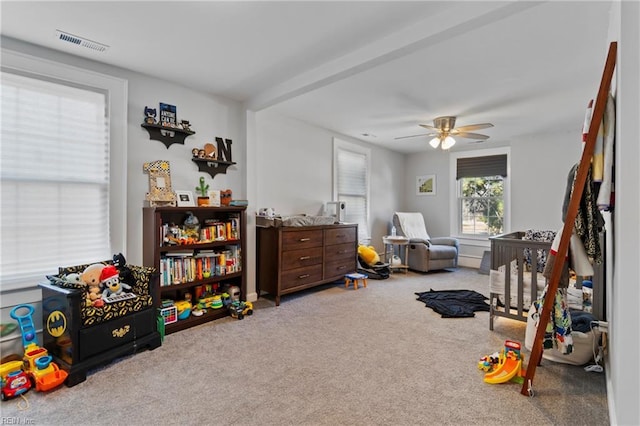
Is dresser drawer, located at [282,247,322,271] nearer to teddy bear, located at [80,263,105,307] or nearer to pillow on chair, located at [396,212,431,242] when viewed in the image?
teddy bear, located at [80,263,105,307]

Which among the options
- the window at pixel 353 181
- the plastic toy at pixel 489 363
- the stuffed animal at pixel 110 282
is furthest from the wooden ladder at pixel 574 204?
the window at pixel 353 181

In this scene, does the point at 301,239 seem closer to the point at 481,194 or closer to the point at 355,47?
the point at 355,47

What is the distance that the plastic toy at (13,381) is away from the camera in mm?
1865

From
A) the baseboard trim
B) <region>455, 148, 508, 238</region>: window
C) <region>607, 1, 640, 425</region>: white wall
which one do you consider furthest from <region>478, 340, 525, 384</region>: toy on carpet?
<region>455, 148, 508, 238</region>: window

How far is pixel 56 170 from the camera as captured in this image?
2480mm

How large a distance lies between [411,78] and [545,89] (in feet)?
4.82

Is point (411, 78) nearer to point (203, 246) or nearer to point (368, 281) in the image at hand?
point (203, 246)

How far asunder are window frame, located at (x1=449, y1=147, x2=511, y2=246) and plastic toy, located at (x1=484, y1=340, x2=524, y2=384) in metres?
4.10

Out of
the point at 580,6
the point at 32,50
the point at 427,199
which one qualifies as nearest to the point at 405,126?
the point at 427,199

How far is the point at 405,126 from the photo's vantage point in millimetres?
4715

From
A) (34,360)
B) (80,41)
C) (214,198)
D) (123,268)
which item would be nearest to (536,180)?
(214,198)

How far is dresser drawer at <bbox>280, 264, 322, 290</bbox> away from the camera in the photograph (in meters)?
3.62

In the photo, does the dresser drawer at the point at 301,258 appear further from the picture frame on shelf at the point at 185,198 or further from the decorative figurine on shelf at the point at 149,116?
the decorative figurine on shelf at the point at 149,116

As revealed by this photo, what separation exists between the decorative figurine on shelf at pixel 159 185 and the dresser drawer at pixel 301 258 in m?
1.34
